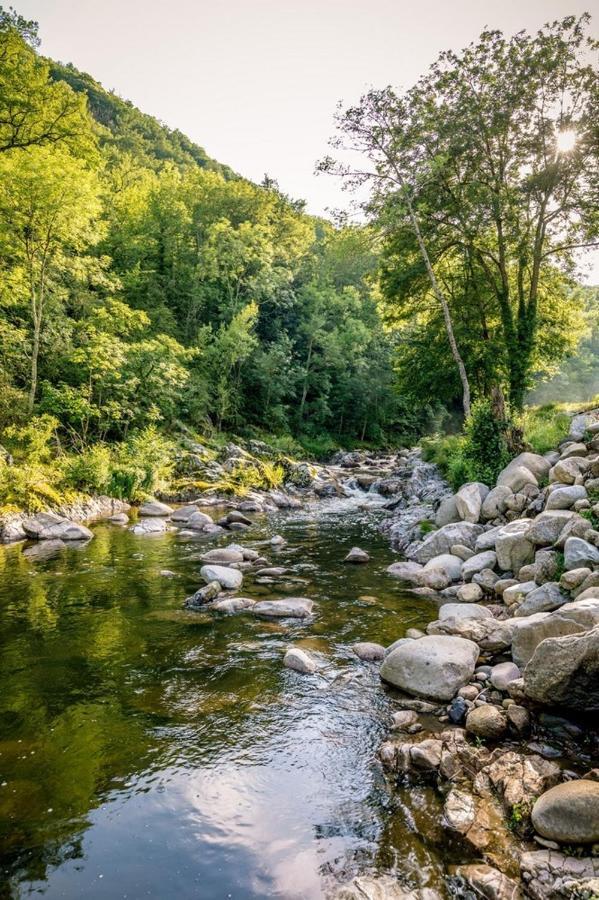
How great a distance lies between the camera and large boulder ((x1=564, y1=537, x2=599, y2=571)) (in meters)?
7.02

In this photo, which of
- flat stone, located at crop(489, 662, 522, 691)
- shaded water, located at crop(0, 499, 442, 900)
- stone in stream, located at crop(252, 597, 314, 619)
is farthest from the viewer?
stone in stream, located at crop(252, 597, 314, 619)

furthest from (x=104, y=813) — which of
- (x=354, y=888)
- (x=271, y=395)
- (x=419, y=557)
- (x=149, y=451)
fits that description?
(x=271, y=395)

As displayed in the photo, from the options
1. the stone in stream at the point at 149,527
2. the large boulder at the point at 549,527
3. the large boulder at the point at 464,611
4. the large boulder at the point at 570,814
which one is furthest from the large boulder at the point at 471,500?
A: the stone in stream at the point at 149,527

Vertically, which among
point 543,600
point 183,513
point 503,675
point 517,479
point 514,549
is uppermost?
point 517,479

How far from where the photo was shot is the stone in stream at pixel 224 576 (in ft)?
31.4

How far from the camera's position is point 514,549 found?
355 inches

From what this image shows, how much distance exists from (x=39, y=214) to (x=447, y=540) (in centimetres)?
1902

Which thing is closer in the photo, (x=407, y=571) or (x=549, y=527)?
(x=549, y=527)

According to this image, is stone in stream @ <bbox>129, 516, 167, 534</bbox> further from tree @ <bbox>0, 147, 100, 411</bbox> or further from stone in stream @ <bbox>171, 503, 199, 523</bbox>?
tree @ <bbox>0, 147, 100, 411</bbox>

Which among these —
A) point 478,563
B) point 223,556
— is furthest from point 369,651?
point 223,556

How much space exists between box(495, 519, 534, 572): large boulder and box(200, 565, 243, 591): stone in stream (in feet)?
16.9

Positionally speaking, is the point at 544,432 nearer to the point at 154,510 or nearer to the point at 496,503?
the point at 496,503

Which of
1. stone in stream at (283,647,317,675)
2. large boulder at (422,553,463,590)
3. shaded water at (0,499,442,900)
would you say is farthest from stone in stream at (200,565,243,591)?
large boulder at (422,553,463,590)

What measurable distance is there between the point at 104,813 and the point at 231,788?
1.01 m
